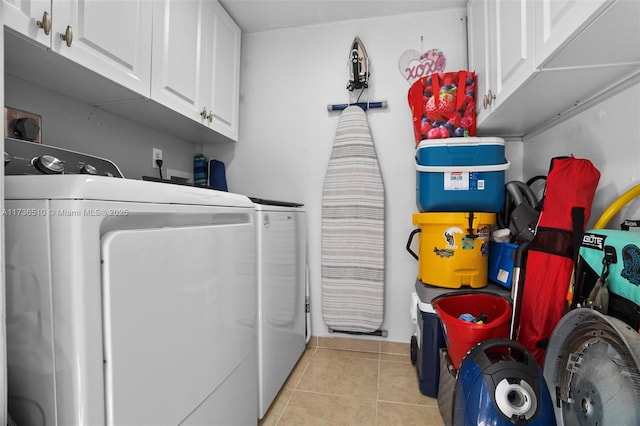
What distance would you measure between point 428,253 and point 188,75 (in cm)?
162

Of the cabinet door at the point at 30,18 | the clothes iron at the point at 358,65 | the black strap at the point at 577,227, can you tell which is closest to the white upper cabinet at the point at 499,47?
the black strap at the point at 577,227

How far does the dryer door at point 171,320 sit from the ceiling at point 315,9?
164 cm

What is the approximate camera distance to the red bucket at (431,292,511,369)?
1223mm

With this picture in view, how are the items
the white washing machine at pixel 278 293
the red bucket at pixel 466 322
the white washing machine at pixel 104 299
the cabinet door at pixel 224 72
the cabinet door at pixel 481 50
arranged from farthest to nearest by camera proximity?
the cabinet door at pixel 224 72 → the cabinet door at pixel 481 50 → the white washing machine at pixel 278 293 → the red bucket at pixel 466 322 → the white washing machine at pixel 104 299

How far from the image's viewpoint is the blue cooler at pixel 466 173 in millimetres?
1574

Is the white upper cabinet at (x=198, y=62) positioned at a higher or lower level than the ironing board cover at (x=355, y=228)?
higher

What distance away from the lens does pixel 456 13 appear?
1.97 metres

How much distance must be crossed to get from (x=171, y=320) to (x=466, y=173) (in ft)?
4.89

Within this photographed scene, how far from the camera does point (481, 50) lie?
1627mm

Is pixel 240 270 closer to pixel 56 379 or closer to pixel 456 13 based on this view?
pixel 56 379

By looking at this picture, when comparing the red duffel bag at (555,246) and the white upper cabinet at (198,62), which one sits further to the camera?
the white upper cabinet at (198,62)

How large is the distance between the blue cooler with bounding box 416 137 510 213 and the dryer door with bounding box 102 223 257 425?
1068 millimetres

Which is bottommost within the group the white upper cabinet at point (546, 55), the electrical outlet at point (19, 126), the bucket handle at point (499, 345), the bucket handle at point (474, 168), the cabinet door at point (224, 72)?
the bucket handle at point (499, 345)

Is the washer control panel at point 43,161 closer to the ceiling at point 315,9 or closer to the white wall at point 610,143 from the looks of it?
the ceiling at point 315,9
